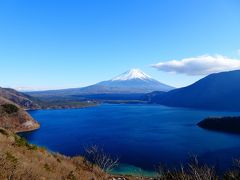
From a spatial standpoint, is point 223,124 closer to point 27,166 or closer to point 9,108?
point 9,108

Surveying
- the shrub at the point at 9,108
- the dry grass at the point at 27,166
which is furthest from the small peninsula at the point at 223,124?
the dry grass at the point at 27,166

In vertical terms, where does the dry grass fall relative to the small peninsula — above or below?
above

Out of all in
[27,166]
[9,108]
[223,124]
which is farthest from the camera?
[9,108]

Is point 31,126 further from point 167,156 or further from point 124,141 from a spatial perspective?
point 167,156

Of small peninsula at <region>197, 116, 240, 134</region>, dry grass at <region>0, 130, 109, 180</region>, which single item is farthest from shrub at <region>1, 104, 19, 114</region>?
dry grass at <region>0, 130, 109, 180</region>

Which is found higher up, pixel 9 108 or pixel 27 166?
pixel 27 166

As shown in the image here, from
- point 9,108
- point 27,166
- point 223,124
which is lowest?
point 223,124

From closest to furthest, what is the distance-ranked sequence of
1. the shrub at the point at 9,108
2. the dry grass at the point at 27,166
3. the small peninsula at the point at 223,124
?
the dry grass at the point at 27,166 < the small peninsula at the point at 223,124 < the shrub at the point at 9,108

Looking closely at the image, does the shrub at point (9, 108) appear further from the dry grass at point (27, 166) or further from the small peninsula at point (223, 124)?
the dry grass at point (27, 166)

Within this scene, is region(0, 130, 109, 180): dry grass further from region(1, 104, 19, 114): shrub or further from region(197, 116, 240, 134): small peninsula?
region(1, 104, 19, 114): shrub

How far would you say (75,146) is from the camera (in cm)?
10619

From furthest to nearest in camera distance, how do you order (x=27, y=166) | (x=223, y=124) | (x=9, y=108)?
(x=9, y=108), (x=223, y=124), (x=27, y=166)

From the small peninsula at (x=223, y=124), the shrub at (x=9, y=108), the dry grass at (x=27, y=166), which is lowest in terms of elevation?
the small peninsula at (x=223, y=124)

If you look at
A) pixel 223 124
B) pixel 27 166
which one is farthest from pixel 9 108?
pixel 27 166
